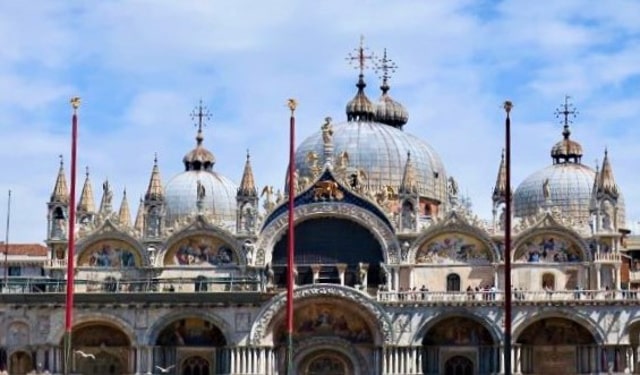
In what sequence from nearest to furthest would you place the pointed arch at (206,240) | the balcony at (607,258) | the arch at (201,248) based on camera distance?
the balcony at (607,258), the pointed arch at (206,240), the arch at (201,248)

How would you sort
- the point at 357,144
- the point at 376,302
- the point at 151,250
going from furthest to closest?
the point at 357,144
the point at 151,250
the point at 376,302

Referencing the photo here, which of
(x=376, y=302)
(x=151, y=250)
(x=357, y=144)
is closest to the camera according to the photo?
(x=376, y=302)

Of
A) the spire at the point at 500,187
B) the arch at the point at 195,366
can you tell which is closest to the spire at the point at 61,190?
the arch at the point at 195,366

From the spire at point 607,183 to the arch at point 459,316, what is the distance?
10.4 metres

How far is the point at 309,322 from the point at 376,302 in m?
4.25

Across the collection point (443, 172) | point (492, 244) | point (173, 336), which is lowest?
point (173, 336)

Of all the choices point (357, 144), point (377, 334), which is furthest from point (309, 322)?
point (357, 144)

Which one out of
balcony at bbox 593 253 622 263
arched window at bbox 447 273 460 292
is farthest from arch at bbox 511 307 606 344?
arched window at bbox 447 273 460 292

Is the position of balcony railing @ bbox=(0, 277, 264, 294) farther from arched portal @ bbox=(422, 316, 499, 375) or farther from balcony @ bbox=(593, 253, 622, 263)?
balcony @ bbox=(593, 253, 622, 263)

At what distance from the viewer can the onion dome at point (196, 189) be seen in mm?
111062

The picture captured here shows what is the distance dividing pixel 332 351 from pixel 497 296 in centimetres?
959

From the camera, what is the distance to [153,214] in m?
91.9

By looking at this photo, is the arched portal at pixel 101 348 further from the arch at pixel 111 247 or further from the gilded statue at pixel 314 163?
the gilded statue at pixel 314 163

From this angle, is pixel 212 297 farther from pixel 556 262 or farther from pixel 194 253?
pixel 556 262
